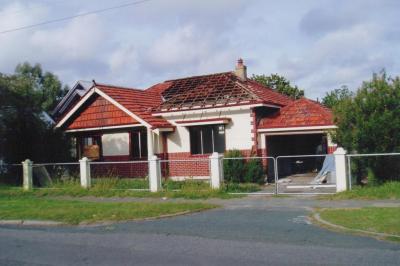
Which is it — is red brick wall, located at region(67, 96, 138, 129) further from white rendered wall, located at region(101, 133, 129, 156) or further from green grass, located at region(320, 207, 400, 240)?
green grass, located at region(320, 207, 400, 240)

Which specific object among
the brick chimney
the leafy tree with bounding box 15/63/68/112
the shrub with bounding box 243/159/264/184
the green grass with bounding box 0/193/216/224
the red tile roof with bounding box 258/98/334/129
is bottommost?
the green grass with bounding box 0/193/216/224

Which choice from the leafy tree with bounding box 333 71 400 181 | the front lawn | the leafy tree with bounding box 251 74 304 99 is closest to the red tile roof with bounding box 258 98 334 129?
the front lawn

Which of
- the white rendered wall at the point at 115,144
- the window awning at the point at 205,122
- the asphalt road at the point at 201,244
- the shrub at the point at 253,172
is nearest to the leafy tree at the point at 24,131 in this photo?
the white rendered wall at the point at 115,144

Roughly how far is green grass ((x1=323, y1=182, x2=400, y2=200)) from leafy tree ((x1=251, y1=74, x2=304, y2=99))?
95.4ft

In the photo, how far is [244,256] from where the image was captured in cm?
827

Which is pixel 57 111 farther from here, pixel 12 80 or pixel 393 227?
pixel 393 227

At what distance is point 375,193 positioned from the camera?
14828mm

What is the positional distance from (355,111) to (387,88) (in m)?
1.19

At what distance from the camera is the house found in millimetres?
21922

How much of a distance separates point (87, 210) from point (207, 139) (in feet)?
32.7

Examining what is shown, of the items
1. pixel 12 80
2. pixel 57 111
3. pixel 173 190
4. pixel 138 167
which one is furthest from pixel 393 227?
pixel 57 111

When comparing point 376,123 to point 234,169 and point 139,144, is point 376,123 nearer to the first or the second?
point 234,169

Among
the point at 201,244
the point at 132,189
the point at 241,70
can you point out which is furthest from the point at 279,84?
the point at 201,244

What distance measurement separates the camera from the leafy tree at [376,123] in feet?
52.5
